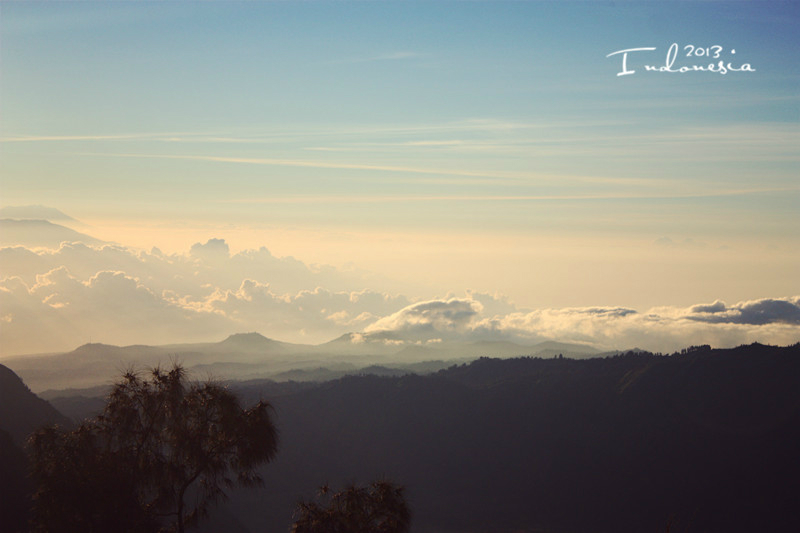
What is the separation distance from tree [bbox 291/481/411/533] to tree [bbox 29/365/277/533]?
6.32 meters

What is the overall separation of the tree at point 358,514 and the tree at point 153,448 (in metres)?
6.32

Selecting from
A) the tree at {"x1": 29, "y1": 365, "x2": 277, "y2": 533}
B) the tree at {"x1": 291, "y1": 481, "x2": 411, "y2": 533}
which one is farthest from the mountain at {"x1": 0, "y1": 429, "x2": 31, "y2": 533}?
the tree at {"x1": 291, "y1": 481, "x2": 411, "y2": 533}

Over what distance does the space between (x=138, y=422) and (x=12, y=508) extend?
9788cm

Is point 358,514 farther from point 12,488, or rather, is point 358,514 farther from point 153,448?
point 12,488

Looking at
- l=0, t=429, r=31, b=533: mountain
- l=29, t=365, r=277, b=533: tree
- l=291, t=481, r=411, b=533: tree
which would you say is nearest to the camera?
l=291, t=481, r=411, b=533: tree

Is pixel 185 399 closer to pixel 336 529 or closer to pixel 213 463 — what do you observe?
pixel 213 463

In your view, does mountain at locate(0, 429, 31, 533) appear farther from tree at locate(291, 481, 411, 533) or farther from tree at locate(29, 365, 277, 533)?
tree at locate(291, 481, 411, 533)

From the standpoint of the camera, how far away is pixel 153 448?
163ft

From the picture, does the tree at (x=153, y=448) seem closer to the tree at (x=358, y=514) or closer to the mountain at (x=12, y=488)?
the tree at (x=358, y=514)

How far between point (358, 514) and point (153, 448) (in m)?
16.3

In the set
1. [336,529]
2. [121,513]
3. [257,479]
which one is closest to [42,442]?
[121,513]

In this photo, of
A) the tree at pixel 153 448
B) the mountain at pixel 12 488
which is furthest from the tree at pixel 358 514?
the mountain at pixel 12 488

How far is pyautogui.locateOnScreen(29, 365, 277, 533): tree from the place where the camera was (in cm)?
4619

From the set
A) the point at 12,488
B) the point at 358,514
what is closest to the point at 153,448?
the point at 358,514
